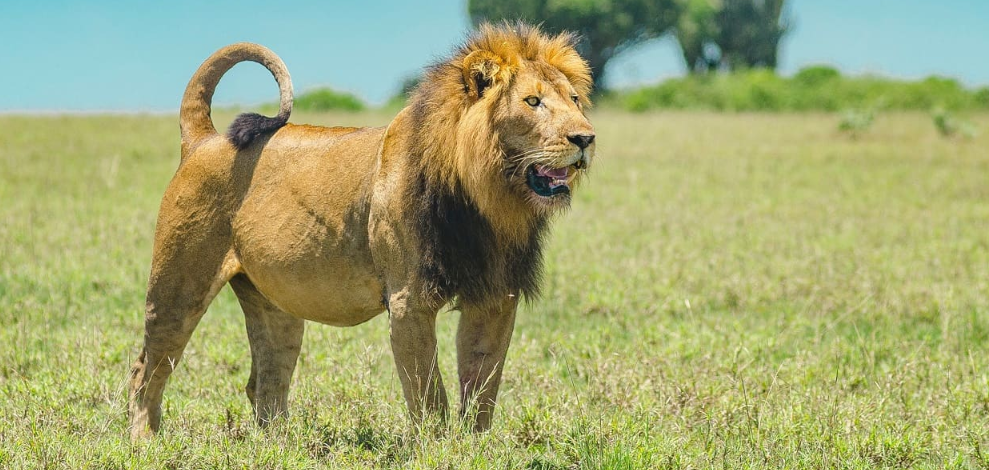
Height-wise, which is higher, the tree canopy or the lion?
the tree canopy

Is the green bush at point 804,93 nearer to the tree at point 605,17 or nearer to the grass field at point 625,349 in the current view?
the tree at point 605,17

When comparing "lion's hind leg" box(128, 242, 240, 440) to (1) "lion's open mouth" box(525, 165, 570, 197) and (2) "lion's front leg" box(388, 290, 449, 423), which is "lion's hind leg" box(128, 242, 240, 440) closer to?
(2) "lion's front leg" box(388, 290, 449, 423)

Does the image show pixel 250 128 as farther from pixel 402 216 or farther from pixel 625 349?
pixel 625 349

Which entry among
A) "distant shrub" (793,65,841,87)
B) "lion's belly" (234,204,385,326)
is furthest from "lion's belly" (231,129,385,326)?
"distant shrub" (793,65,841,87)

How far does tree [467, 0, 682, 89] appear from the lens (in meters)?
64.8

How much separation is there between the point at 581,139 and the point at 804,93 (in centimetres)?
4224

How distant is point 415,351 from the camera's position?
4520mm

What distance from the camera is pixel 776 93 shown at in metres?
46.3

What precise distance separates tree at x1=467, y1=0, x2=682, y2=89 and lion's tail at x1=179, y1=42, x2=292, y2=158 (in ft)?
189

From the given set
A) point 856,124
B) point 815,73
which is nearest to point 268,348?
point 856,124

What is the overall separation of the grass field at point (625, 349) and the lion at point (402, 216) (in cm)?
34

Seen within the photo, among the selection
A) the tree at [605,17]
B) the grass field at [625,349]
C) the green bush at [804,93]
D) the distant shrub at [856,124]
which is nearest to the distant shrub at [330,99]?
the green bush at [804,93]

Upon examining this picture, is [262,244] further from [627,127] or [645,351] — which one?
[627,127]

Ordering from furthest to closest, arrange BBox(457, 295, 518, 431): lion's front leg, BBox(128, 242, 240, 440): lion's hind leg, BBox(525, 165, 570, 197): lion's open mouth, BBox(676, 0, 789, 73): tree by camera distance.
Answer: BBox(676, 0, 789, 73): tree < BBox(128, 242, 240, 440): lion's hind leg < BBox(457, 295, 518, 431): lion's front leg < BBox(525, 165, 570, 197): lion's open mouth
